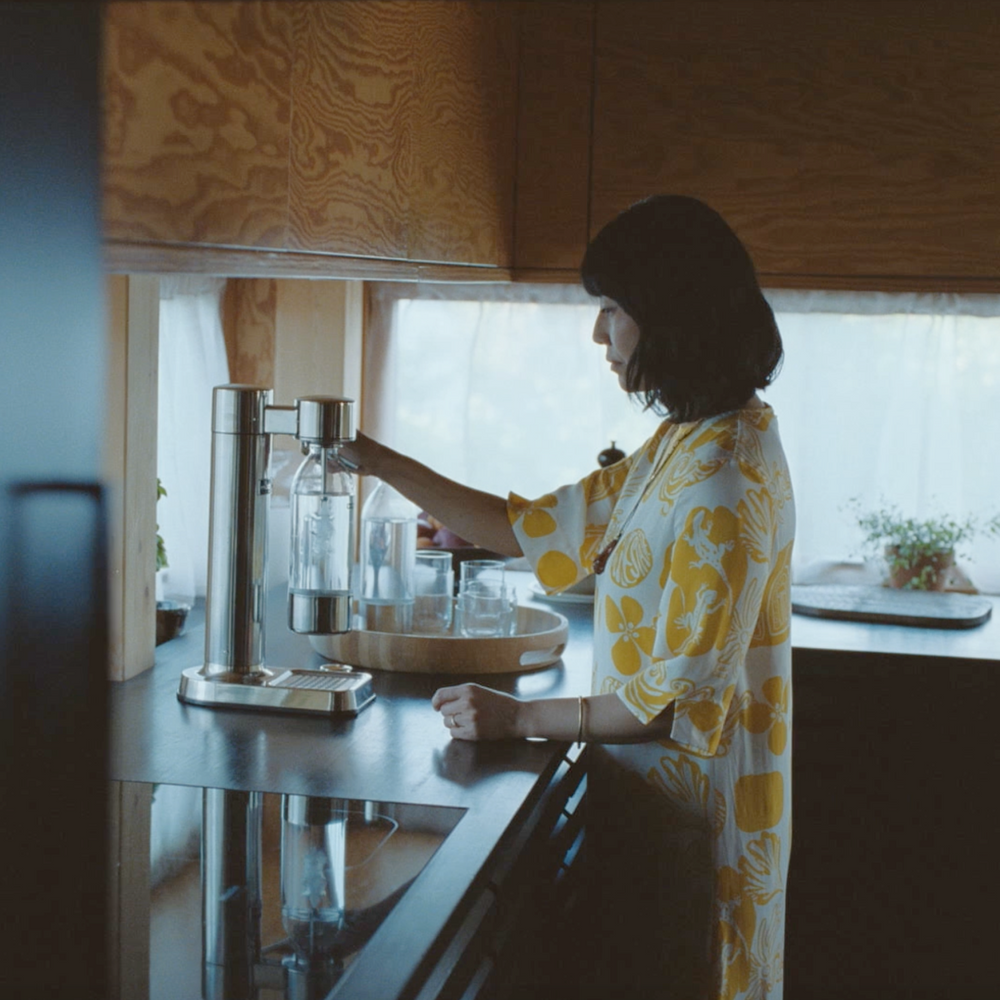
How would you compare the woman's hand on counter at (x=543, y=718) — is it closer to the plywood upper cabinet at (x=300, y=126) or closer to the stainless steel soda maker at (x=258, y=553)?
the stainless steel soda maker at (x=258, y=553)

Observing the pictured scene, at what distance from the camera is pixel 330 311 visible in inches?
114

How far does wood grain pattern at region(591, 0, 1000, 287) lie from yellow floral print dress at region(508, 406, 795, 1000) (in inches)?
34.8

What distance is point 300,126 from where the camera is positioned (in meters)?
1.21

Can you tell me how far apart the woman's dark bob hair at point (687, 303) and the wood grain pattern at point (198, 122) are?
554 mm

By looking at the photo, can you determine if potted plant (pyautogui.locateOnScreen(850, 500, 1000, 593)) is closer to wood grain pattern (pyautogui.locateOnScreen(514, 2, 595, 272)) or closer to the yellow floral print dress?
wood grain pattern (pyautogui.locateOnScreen(514, 2, 595, 272))

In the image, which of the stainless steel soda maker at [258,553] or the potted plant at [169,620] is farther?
the potted plant at [169,620]

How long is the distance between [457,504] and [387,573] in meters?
0.37

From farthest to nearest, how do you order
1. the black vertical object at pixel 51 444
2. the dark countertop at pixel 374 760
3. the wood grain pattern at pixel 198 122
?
the dark countertop at pixel 374 760
the wood grain pattern at pixel 198 122
the black vertical object at pixel 51 444

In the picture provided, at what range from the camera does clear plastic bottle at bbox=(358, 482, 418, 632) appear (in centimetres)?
216

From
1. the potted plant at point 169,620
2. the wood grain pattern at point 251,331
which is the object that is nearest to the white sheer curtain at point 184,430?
the wood grain pattern at point 251,331

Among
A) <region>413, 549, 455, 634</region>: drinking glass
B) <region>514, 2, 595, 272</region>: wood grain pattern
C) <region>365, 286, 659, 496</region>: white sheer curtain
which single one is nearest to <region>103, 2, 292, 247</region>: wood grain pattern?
<region>413, 549, 455, 634</region>: drinking glass

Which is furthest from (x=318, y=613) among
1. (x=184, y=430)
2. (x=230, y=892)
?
(x=184, y=430)

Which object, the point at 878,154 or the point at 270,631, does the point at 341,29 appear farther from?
the point at 878,154

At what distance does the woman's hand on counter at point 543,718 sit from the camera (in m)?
1.52
